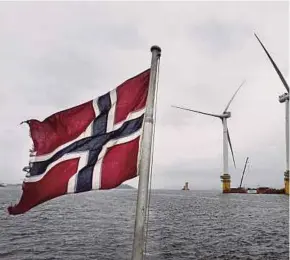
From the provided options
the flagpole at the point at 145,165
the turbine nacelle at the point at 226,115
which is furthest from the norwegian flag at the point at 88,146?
the turbine nacelle at the point at 226,115

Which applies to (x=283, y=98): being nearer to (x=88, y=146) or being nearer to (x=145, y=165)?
(x=88, y=146)

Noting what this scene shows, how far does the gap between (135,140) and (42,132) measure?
215 cm

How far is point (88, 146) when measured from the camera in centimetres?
773

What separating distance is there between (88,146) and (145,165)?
1690 millimetres

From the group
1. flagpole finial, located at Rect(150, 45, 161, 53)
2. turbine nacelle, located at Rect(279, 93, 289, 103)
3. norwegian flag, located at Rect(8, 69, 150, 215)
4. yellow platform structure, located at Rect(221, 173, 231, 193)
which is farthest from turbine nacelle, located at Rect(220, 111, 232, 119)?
flagpole finial, located at Rect(150, 45, 161, 53)

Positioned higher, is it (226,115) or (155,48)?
(226,115)

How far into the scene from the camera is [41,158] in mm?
7879

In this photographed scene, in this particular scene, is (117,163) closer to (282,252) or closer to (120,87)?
(120,87)

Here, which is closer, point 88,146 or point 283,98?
point 88,146

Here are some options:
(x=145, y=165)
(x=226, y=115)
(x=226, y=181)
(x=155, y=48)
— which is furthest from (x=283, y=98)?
(x=145, y=165)

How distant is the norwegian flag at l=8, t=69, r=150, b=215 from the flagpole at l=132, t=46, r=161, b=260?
54cm

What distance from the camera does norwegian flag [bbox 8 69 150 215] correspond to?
741 centimetres

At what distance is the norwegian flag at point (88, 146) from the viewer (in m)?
7.41

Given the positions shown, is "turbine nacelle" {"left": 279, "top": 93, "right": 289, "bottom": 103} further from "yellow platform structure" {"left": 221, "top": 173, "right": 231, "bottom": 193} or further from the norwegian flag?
the norwegian flag
